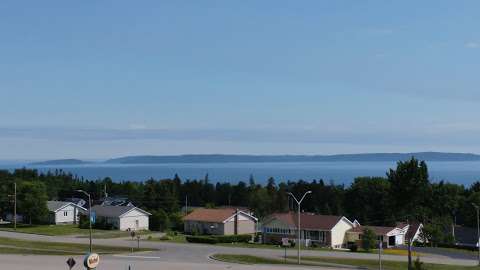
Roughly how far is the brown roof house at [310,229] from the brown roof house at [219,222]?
24.5 feet

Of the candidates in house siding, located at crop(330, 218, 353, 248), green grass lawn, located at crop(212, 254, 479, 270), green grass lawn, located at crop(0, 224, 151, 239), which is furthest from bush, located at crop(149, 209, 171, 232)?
green grass lawn, located at crop(212, 254, 479, 270)

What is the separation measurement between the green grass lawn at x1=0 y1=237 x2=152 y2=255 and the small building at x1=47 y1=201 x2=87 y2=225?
33.5m

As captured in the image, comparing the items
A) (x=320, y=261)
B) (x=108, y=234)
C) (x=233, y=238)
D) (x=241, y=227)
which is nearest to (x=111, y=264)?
(x=320, y=261)

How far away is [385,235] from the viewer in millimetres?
86000

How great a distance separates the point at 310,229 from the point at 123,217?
2905cm

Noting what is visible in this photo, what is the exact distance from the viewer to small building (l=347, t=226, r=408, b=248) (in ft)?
268

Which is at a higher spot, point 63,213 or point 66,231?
point 63,213

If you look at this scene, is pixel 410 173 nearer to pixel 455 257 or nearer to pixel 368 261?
pixel 368 261

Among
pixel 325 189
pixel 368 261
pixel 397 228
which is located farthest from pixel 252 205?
pixel 368 261

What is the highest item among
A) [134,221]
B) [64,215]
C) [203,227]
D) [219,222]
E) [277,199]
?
[277,199]

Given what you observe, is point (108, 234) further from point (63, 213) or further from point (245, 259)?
point (245, 259)

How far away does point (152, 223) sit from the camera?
3883 inches

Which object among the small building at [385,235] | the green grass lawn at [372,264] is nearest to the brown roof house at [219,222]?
the small building at [385,235]

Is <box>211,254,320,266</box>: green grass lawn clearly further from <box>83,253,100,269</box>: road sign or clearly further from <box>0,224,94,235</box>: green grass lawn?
<box>0,224,94,235</box>: green grass lawn
